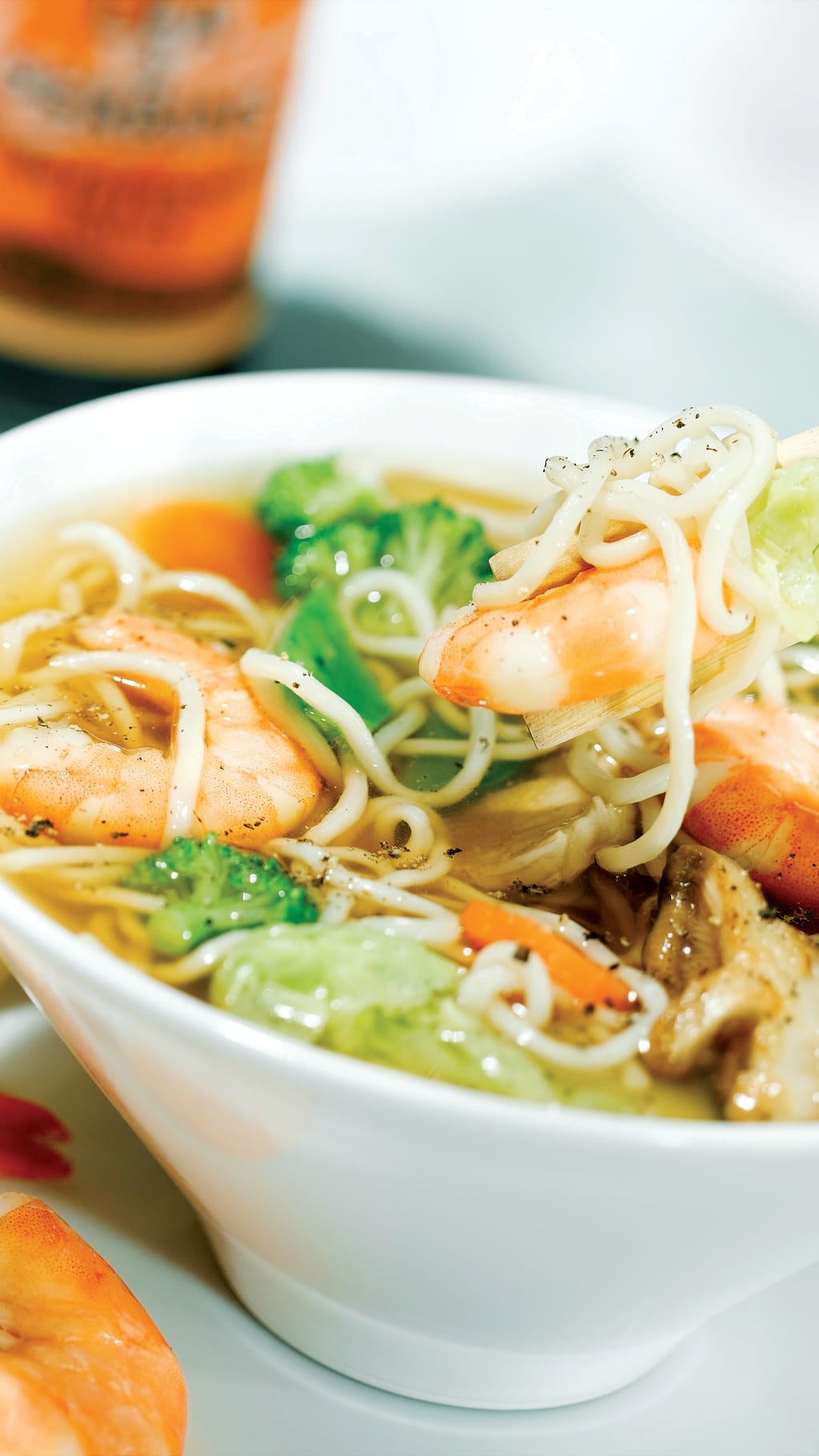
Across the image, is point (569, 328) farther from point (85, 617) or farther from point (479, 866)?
point (479, 866)

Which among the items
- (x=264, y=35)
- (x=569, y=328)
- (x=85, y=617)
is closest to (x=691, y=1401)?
(x=85, y=617)

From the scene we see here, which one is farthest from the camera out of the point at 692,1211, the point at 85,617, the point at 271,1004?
the point at 85,617

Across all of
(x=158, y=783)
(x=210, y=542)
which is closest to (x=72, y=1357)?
(x=158, y=783)

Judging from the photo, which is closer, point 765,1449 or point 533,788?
point 765,1449

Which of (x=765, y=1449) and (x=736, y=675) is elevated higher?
(x=736, y=675)

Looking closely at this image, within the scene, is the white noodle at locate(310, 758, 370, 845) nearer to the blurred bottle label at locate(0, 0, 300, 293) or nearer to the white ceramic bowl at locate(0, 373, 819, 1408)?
the white ceramic bowl at locate(0, 373, 819, 1408)

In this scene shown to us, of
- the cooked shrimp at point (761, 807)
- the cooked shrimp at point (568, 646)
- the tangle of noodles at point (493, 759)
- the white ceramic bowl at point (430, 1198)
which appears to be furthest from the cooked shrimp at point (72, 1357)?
the cooked shrimp at point (761, 807)

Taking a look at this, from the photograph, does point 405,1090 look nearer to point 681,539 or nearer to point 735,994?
point 735,994

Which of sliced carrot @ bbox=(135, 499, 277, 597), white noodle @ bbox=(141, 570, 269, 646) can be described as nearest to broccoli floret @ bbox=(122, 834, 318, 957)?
white noodle @ bbox=(141, 570, 269, 646)

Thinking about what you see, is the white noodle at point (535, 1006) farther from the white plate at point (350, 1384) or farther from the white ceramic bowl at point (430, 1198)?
the white plate at point (350, 1384)
